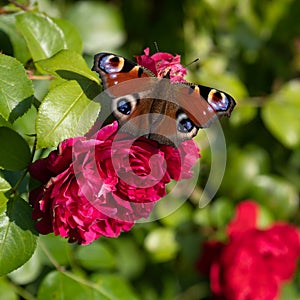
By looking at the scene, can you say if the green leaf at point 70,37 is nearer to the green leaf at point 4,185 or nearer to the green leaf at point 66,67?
the green leaf at point 66,67

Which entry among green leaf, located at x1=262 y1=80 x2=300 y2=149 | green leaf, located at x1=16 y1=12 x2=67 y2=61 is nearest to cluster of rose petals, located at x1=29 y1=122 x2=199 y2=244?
green leaf, located at x1=16 y1=12 x2=67 y2=61

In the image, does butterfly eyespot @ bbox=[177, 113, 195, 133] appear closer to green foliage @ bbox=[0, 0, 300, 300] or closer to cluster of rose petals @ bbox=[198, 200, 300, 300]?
green foliage @ bbox=[0, 0, 300, 300]

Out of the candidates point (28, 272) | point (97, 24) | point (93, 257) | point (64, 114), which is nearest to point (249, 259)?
point (93, 257)

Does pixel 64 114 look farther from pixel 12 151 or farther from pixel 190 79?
pixel 190 79

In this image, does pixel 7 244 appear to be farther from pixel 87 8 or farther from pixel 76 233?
pixel 87 8

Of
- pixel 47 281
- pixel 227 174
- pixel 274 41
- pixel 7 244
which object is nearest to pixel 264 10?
pixel 274 41
